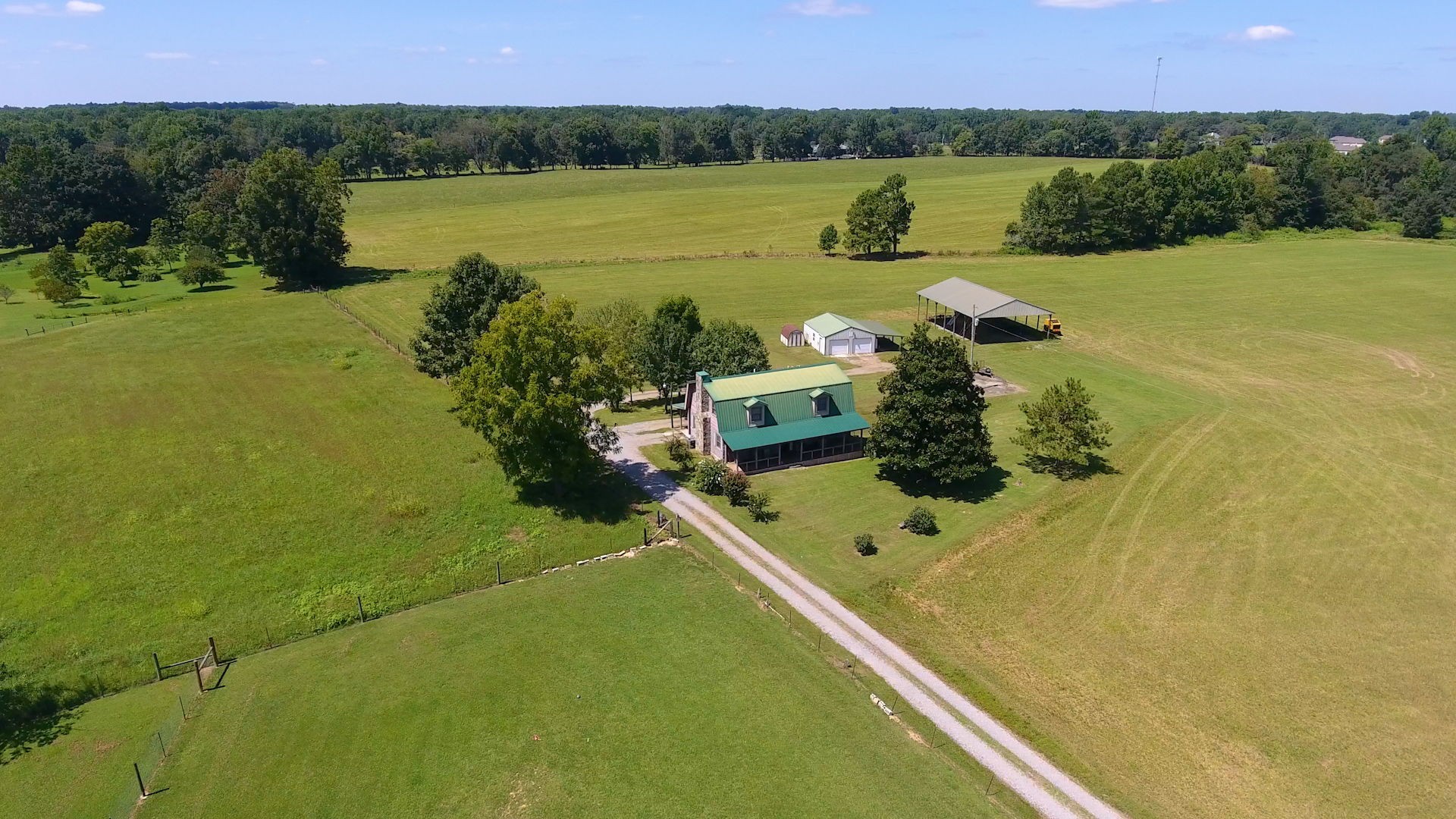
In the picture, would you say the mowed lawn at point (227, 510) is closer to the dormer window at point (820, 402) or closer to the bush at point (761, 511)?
the bush at point (761, 511)

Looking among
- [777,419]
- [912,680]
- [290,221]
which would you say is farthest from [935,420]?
[290,221]

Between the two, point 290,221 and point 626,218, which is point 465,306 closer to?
point 290,221

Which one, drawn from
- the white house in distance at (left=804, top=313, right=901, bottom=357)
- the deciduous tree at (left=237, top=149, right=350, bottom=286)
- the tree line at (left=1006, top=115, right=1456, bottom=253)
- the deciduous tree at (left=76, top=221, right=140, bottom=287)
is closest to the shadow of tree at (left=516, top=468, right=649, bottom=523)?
the white house in distance at (left=804, top=313, right=901, bottom=357)

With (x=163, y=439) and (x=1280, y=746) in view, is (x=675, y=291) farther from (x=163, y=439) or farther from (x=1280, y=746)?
(x=1280, y=746)

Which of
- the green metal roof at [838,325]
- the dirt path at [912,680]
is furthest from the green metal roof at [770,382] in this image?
the green metal roof at [838,325]

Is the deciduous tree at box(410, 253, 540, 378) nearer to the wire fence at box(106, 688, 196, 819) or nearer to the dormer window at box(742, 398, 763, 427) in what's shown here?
the dormer window at box(742, 398, 763, 427)

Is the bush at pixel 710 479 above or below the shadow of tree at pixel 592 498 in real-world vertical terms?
above
